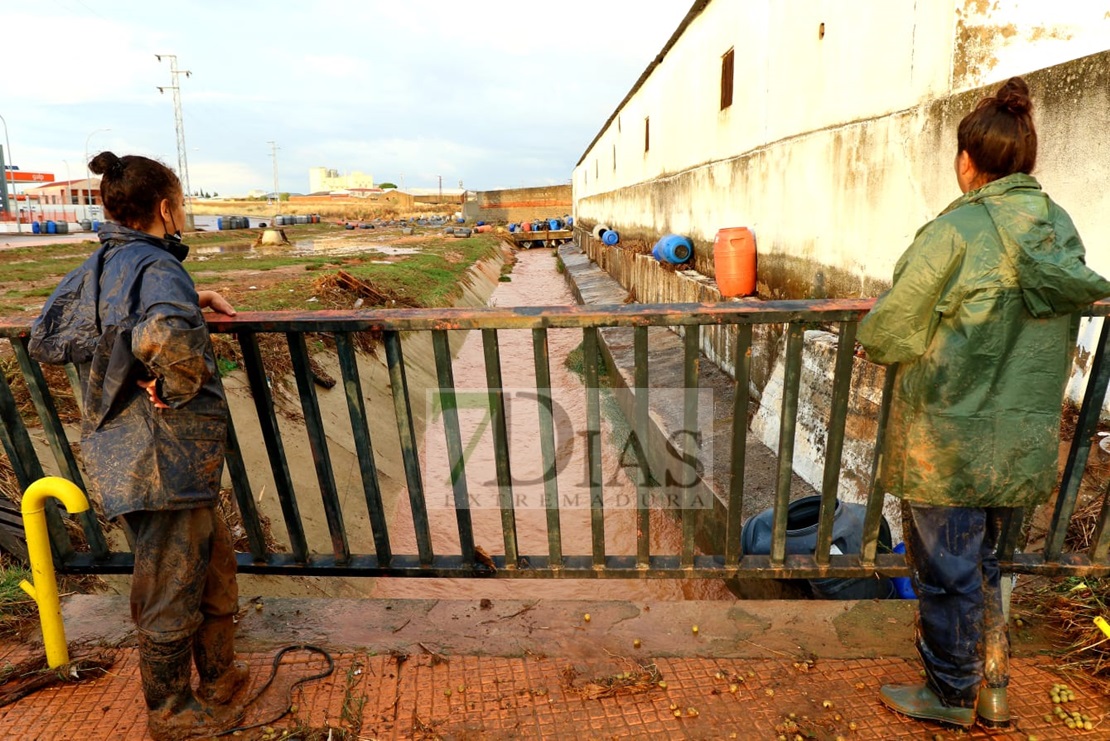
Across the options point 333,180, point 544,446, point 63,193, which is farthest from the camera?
point 333,180

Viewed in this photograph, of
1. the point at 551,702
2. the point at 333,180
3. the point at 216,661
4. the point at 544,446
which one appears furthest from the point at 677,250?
the point at 333,180

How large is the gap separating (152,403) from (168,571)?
51 centimetres

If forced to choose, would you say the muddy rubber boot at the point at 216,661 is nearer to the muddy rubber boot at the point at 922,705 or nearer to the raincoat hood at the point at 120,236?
the raincoat hood at the point at 120,236

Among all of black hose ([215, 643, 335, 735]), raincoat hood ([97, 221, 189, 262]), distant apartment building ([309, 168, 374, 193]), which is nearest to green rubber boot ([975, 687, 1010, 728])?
black hose ([215, 643, 335, 735])

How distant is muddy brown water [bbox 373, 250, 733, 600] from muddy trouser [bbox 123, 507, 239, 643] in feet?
8.90

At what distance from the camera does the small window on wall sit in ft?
31.2

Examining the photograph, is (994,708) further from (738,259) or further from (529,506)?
(738,259)

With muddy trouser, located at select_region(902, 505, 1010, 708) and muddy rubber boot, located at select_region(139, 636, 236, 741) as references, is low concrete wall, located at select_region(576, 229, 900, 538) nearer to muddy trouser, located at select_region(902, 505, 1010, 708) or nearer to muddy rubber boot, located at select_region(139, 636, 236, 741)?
muddy trouser, located at select_region(902, 505, 1010, 708)

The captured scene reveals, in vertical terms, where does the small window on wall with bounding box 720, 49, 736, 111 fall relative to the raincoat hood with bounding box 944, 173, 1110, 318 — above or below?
above

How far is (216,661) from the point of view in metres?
2.19

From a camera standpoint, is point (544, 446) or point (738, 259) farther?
point (738, 259)

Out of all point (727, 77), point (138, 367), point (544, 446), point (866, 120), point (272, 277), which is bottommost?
point (544, 446)

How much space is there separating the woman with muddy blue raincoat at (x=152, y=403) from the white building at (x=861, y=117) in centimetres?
413

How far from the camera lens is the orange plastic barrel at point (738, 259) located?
26.5 feet
